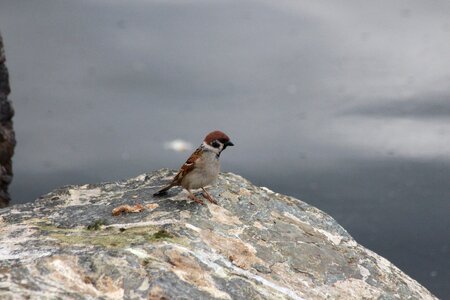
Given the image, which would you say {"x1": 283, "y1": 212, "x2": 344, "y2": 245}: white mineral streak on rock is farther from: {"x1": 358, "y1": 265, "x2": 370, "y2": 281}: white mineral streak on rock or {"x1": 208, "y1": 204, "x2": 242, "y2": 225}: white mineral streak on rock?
{"x1": 208, "y1": 204, "x2": 242, "y2": 225}: white mineral streak on rock

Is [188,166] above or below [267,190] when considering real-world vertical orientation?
above

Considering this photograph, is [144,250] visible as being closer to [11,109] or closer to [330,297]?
[330,297]

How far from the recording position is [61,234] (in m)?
10.0

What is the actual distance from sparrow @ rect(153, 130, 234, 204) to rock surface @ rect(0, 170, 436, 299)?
305 millimetres

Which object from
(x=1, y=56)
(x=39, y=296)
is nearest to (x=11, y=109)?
(x=1, y=56)

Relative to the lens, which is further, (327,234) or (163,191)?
(327,234)

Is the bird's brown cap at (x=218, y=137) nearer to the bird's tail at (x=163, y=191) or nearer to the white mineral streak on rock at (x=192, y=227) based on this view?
the bird's tail at (x=163, y=191)

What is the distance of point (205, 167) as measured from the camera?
12.5m

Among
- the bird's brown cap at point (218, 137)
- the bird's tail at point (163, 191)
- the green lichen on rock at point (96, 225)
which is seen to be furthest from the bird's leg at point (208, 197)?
the green lichen on rock at point (96, 225)

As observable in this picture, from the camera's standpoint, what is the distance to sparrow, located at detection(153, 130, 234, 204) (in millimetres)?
12375

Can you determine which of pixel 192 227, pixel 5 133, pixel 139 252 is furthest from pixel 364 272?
pixel 5 133

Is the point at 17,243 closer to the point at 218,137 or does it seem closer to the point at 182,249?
the point at 182,249

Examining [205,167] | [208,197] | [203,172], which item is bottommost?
[208,197]

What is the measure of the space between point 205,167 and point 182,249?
11.3ft
